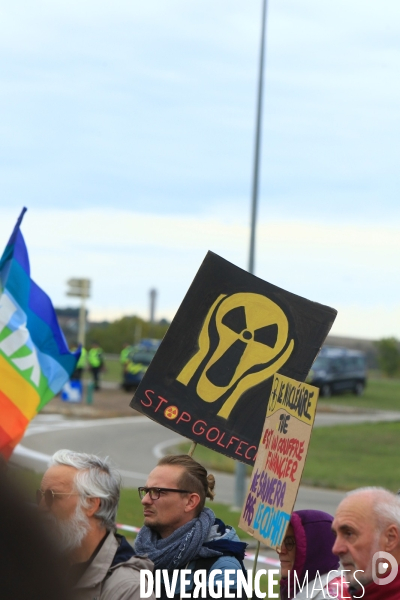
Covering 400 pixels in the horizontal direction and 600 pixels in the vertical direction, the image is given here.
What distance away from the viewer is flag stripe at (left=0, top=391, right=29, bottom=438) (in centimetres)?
Result: 692

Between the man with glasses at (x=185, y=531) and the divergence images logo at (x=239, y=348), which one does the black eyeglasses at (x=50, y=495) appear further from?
the divergence images logo at (x=239, y=348)

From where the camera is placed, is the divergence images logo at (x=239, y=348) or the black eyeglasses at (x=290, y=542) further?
the divergence images logo at (x=239, y=348)

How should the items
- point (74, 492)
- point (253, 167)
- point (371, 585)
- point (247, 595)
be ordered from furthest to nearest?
1. point (253, 167)
2. point (247, 595)
3. point (74, 492)
4. point (371, 585)

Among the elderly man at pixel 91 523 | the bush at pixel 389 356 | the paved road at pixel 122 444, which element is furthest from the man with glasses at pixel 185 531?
the bush at pixel 389 356

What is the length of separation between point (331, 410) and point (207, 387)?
112ft

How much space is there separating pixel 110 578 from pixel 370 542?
879mm

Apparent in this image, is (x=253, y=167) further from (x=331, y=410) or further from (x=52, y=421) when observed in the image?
(x=331, y=410)

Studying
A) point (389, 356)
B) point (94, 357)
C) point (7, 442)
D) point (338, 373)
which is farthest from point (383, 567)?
point (389, 356)

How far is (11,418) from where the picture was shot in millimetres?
7082

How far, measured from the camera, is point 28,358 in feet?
24.5

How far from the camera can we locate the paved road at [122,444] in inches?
665

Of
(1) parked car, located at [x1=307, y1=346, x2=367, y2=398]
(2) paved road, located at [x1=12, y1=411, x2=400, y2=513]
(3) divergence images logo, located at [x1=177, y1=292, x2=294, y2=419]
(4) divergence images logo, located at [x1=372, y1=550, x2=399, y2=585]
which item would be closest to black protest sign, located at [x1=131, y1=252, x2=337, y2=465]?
(3) divergence images logo, located at [x1=177, y1=292, x2=294, y2=419]

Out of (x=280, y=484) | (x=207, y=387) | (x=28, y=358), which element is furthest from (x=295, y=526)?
(x=28, y=358)

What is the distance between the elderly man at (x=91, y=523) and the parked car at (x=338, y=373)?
124ft
